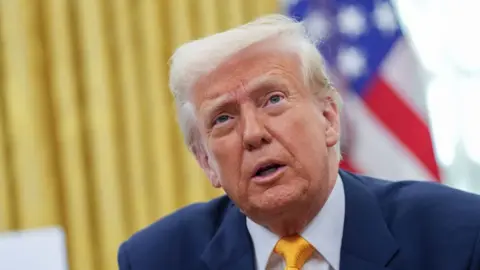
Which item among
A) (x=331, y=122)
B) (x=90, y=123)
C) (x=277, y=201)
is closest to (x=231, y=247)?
(x=277, y=201)

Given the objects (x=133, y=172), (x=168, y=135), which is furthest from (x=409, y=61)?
(x=133, y=172)

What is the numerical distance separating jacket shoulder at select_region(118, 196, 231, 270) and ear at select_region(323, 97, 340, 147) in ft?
1.28

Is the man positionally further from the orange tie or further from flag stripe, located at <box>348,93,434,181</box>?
flag stripe, located at <box>348,93,434,181</box>

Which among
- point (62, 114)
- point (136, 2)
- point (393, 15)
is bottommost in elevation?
point (62, 114)

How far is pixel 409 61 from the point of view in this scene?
2656 mm

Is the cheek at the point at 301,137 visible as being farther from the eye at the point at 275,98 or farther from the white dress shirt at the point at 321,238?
the white dress shirt at the point at 321,238

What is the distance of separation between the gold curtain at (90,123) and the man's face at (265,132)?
3.64 feet

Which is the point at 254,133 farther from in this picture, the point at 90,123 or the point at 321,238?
the point at 90,123

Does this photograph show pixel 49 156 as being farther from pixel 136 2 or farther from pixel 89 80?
pixel 136 2

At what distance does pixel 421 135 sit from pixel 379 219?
4.15ft

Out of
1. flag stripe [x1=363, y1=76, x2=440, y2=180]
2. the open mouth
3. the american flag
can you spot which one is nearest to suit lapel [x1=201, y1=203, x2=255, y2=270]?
the open mouth

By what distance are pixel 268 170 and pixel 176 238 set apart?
398 millimetres

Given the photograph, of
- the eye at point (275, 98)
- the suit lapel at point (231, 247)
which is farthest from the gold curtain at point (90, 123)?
the eye at point (275, 98)

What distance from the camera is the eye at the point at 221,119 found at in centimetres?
139
